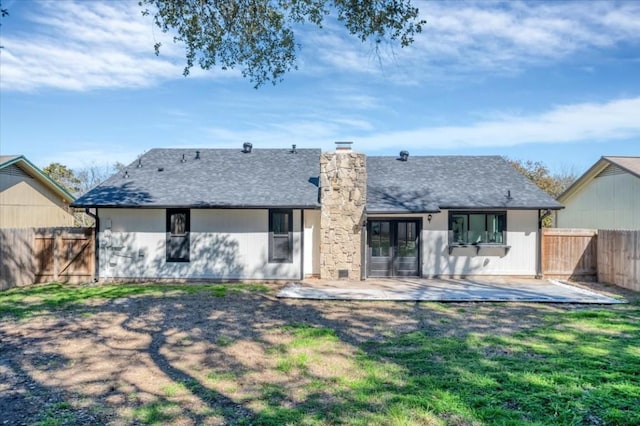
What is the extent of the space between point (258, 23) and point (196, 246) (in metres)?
7.68

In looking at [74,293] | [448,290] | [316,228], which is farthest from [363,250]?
[74,293]

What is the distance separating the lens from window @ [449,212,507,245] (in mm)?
13492

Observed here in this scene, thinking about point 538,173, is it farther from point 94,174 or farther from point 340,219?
point 94,174

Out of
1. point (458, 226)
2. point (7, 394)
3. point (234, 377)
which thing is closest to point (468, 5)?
point (458, 226)

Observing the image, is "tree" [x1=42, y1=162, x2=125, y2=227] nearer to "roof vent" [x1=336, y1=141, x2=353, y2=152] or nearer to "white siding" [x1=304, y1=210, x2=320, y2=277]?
"white siding" [x1=304, y1=210, x2=320, y2=277]

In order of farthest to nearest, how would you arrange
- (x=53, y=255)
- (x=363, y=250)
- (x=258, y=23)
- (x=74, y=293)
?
(x=363, y=250), (x=53, y=255), (x=74, y=293), (x=258, y=23)

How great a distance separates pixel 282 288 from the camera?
38.4 ft

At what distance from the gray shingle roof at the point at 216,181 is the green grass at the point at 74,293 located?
248 centimetres

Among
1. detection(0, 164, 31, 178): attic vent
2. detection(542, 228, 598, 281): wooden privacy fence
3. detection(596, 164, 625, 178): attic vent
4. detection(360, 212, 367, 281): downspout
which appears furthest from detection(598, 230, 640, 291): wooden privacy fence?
detection(0, 164, 31, 178): attic vent

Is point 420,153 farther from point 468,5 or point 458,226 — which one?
point 468,5

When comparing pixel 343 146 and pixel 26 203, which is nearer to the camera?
pixel 343 146

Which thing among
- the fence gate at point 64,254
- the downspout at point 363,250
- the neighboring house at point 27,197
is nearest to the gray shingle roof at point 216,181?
the fence gate at point 64,254

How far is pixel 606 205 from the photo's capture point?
52.7 feet

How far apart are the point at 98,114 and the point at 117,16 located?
1273 cm
